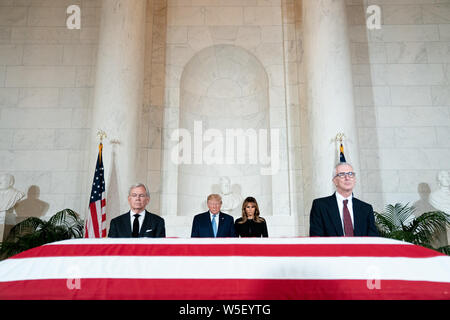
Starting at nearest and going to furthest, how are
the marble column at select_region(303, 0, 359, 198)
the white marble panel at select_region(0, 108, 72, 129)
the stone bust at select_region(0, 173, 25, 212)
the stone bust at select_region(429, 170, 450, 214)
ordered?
1. the stone bust at select_region(0, 173, 25, 212)
2. the marble column at select_region(303, 0, 359, 198)
3. the stone bust at select_region(429, 170, 450, 214)
4. the white marble panel at select_region(0, 108, 72, 129)

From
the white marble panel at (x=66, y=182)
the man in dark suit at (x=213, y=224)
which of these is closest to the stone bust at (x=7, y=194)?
the white marble panel at (x=66, y=182)

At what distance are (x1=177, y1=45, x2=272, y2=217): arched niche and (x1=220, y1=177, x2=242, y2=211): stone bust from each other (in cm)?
48

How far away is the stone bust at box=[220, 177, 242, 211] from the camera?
841 cm

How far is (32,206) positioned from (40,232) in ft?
5.95

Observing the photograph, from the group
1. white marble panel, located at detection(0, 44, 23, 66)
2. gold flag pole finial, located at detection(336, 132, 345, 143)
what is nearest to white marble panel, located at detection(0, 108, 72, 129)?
white marble panel, located at detection(0, 44, 23, 66)

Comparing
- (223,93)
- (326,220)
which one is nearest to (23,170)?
(223,93)

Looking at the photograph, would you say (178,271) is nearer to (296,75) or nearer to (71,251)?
(71,251)

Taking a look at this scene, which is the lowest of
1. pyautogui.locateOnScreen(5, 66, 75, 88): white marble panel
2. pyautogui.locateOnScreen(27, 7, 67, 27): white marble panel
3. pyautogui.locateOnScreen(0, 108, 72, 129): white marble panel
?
pyautogui.locateOnScreen(0, 108, 72, 129): white marble panel

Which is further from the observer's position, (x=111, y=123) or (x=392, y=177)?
(x=392, y=177)

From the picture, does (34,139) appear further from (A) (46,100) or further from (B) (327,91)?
(B) (327,91)

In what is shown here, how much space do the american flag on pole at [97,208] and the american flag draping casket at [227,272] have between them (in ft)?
13.7

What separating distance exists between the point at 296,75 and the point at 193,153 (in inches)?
116

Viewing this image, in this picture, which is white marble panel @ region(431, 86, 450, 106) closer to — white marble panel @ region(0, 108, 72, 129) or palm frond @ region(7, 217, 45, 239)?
white marble panel @ region(0, 108, 72, 129)

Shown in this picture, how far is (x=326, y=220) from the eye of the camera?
3578mm
